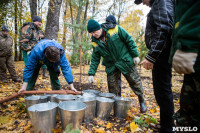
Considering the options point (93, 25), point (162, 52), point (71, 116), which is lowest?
point (71, 116)

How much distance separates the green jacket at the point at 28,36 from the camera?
3.71m

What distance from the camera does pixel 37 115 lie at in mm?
1532

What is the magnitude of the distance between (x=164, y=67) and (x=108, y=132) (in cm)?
127

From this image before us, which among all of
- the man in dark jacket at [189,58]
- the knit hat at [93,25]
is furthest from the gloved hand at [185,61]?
the knit hat at [93,25]

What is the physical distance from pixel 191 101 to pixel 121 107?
1.37 meters

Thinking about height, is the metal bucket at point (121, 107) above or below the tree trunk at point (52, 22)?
below

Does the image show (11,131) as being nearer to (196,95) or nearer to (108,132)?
(108,132)

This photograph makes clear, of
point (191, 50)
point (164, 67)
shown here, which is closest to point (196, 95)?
point (191, 50)

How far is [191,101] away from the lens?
3.19 ft

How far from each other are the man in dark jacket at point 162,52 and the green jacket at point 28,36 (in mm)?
3582

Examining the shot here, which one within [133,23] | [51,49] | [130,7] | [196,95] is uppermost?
[130,7]

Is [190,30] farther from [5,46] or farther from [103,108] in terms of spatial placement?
[5,46]

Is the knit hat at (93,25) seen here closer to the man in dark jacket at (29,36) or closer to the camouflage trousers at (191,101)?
the camouflage trousers at (191,101)

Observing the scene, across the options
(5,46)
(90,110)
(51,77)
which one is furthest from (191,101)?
(5,46)
